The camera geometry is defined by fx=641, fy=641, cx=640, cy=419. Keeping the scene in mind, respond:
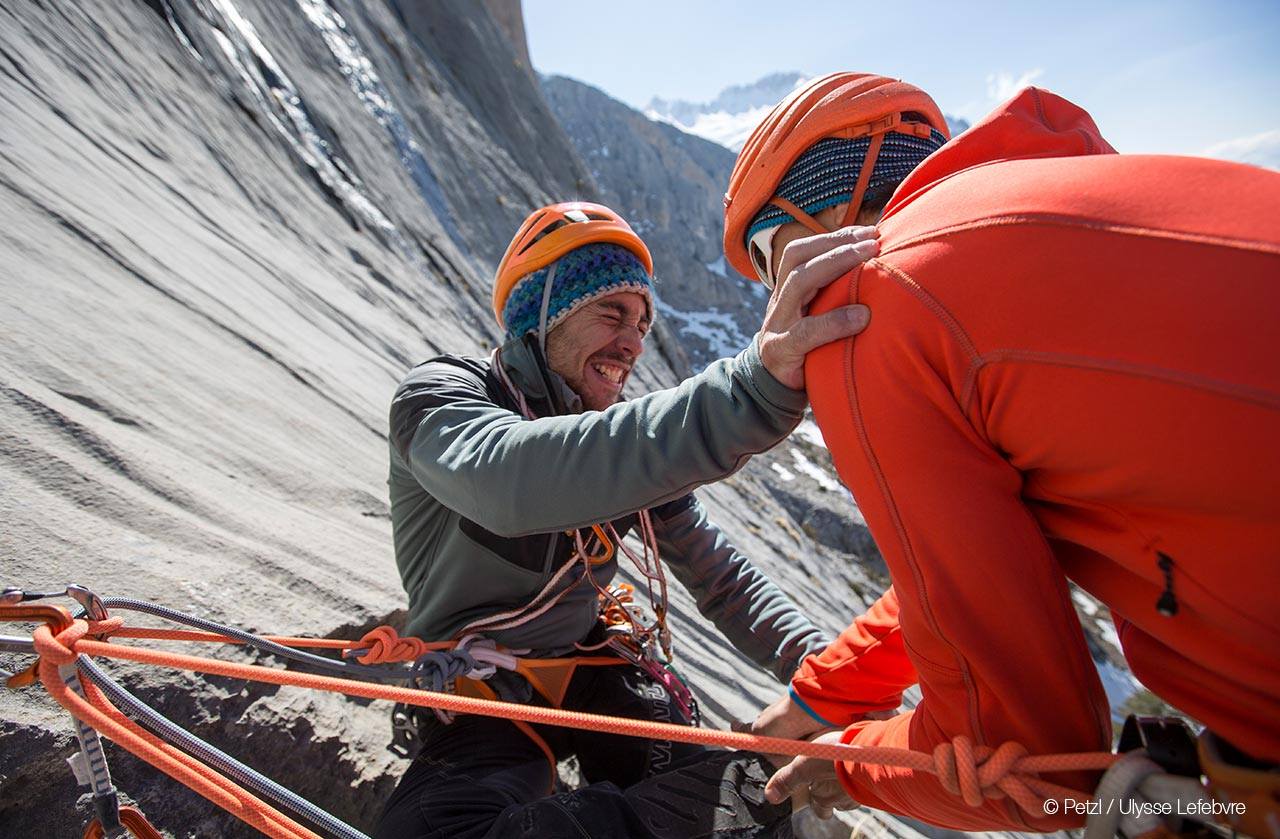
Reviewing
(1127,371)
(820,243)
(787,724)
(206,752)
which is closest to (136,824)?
(206,752)

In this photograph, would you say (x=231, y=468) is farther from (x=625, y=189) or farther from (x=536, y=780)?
(x=625, y=189)

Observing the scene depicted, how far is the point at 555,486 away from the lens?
1.42 metres

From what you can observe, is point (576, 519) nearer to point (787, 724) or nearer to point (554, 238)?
point (787, 724)

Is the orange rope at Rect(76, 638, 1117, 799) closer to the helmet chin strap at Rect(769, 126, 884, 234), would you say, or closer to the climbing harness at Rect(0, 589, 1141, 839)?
the climbing harness at Rect(0, 589, 1141, 839)

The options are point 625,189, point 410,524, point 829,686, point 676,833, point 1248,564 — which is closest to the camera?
point 1248,564

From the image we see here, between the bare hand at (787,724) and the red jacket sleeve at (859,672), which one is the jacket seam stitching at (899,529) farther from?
the bare hand at (787,724)

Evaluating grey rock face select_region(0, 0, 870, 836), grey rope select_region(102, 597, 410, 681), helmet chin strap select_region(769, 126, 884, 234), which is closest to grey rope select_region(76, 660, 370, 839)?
grey rope select_region(102, 597, 410, 681)

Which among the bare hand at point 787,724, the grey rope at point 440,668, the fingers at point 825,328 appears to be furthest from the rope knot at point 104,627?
the bare hand at point 787,724

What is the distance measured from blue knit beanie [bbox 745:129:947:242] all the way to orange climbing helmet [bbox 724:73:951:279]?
15 millimetres

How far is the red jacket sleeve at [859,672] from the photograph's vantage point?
1.86m

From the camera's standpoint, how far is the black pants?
63.8 inches

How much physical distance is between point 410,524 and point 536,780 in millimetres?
934

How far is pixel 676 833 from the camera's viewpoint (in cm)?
164

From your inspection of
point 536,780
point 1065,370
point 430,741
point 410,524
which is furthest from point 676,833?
point 1065,370
